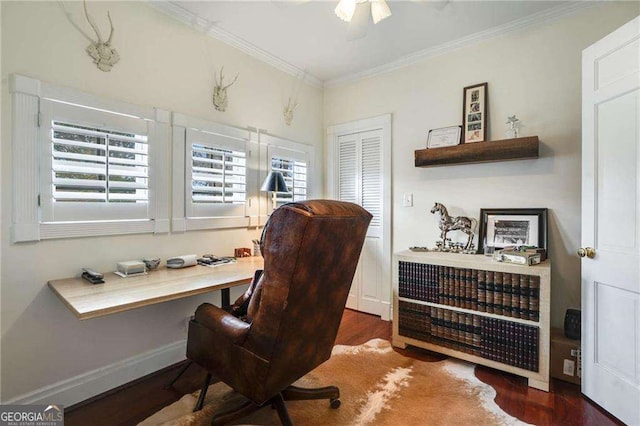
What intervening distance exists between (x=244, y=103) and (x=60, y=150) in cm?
149

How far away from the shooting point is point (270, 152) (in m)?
3.08

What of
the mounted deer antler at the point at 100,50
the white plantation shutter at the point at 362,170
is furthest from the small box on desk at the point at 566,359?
the mounted deer antler at the point at 100,50

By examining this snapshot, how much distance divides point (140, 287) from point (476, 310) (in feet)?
7.28

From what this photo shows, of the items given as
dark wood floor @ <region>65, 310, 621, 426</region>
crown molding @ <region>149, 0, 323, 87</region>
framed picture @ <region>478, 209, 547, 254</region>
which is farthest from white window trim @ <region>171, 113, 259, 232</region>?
framed picture @ <region>478, 209, 547, 254</region>

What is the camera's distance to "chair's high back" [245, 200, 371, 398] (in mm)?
1262

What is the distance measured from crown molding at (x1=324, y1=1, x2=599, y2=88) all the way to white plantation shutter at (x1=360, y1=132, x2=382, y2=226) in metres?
0.69

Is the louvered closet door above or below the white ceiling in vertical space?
below

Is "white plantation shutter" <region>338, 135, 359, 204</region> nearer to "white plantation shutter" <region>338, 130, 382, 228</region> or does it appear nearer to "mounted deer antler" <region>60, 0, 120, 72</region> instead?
"white plantation shutter" <region>338, 130, 382, 228</region>

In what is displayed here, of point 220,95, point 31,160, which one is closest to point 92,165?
point 31,160

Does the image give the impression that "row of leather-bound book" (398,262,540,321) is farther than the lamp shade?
No

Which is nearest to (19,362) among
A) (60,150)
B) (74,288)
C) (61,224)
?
(74,288)

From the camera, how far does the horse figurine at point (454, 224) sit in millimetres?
2588

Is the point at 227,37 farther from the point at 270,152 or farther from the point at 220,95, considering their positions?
the point at 270,152

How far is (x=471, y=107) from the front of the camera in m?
2.70
